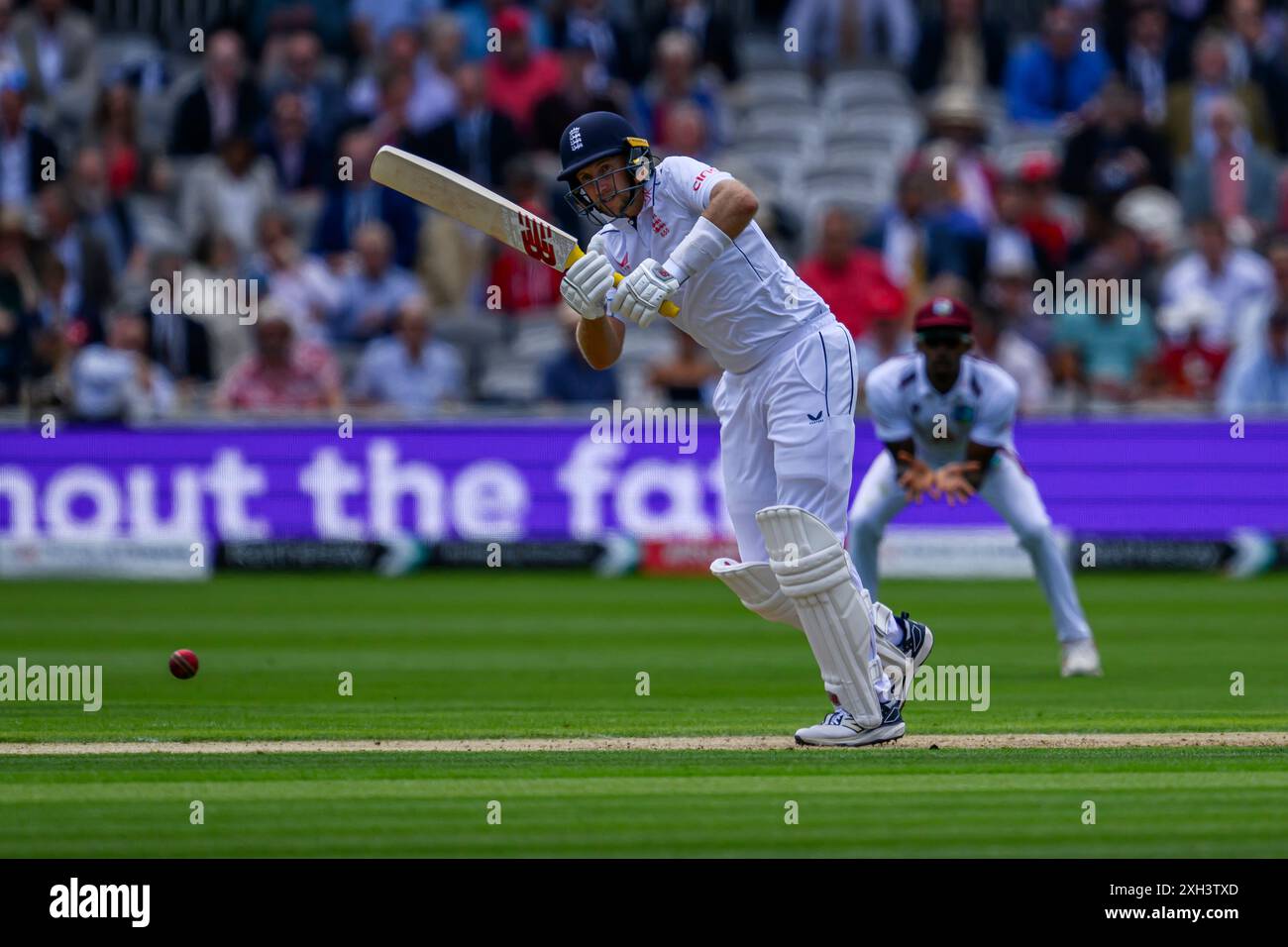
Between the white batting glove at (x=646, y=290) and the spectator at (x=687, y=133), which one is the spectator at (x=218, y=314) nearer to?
the spectator at (x=687, y=133)

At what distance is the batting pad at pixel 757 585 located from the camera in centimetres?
840

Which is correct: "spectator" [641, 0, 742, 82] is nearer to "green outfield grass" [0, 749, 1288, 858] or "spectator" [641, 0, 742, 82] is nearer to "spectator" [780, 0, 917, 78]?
"spectator" [780, 0, 917, 78]

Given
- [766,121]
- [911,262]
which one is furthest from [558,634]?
[766,121]

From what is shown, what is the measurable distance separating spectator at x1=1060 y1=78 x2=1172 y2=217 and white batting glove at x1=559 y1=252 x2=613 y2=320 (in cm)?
1188

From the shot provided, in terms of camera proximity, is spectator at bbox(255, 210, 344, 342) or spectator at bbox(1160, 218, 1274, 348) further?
spectator at bbox(255, 210, 344, 342)

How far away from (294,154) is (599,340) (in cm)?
1230

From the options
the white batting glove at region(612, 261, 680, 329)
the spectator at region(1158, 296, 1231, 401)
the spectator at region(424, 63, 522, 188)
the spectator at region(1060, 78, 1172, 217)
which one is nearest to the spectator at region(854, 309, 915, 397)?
the spectator at region(1158, 296, 1231, 401)

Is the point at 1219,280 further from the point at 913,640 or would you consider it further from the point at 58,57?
the point at 58,57

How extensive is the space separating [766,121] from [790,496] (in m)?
13.5

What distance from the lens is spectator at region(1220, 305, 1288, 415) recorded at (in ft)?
56.0

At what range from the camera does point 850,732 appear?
8.41m

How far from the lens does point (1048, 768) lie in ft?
25.8

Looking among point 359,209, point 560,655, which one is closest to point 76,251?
point 359,209

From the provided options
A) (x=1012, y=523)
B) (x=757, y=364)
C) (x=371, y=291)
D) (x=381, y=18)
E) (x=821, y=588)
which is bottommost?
(x=821, y=588)
